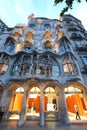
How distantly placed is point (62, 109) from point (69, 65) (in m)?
7.07

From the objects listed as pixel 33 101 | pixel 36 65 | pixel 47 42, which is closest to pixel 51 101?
pixel 33 101

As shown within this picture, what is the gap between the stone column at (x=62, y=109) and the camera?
12.6 m

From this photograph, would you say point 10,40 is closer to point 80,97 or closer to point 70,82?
point 70,82

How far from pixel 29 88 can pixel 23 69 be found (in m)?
3.22

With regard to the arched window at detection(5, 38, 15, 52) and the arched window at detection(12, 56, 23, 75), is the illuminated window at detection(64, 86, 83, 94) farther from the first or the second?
the arched window at detection(5, 38, 15, 52)

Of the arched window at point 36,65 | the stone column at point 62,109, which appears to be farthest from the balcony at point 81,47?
the stone column at point 62,109

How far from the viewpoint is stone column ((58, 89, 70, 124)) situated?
12.6 metres

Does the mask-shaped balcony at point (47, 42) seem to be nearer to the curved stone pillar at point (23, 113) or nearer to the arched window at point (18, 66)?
the arched window at point (18, 66)

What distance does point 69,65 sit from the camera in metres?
17.3

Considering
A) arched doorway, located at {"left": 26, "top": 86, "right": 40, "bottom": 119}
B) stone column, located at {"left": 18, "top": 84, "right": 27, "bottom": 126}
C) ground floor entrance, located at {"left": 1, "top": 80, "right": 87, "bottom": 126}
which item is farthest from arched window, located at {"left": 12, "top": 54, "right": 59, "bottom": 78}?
stone column, located at {"left": 18, "top": 84, "right": 27, "bottom": 126}

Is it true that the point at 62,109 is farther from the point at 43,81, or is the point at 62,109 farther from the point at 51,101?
the point at 43,81

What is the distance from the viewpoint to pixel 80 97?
16016 mm

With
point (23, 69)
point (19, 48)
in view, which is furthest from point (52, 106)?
point (19, 48)

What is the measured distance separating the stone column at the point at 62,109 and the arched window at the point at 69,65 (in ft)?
11.4
